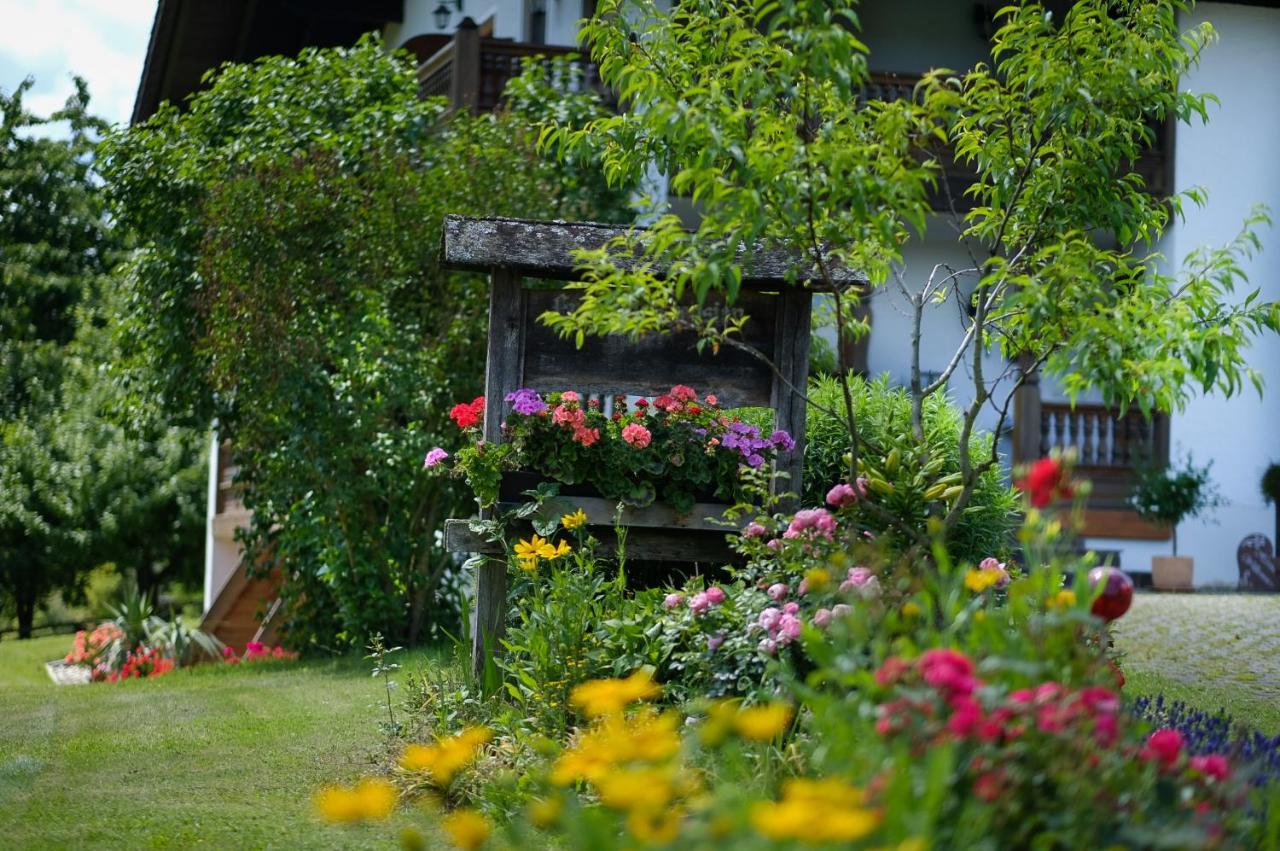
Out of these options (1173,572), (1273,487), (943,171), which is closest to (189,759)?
(943,171)

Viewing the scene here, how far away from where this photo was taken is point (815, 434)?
290 inches

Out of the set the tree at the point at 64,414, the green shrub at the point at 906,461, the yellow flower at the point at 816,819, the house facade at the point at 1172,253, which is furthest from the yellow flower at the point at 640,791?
the tree at the point at 64,414

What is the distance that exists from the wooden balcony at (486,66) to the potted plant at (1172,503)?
6.74 meters

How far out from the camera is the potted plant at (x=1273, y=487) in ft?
50.7

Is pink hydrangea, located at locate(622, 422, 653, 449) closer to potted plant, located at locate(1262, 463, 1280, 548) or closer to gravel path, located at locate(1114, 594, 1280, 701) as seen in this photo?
gravel path, located at locate(1114, 594, 1280, 701)

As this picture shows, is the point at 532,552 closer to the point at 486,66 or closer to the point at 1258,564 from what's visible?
the point at 486,66

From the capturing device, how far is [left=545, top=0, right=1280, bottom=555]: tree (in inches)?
183

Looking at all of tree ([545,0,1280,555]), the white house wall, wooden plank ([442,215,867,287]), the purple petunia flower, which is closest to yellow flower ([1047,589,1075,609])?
tree ([545,0,1280,555])

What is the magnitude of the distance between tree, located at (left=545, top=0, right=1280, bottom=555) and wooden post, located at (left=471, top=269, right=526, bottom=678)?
51 centimetres

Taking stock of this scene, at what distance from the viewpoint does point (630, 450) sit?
6.60 metres

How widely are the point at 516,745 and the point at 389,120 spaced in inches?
280

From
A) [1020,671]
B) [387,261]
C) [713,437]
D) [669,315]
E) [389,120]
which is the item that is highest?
[389,120]

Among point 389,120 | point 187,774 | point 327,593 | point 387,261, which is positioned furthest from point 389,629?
point 187,774

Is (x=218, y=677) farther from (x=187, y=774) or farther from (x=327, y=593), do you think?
(x=187, y=774)
